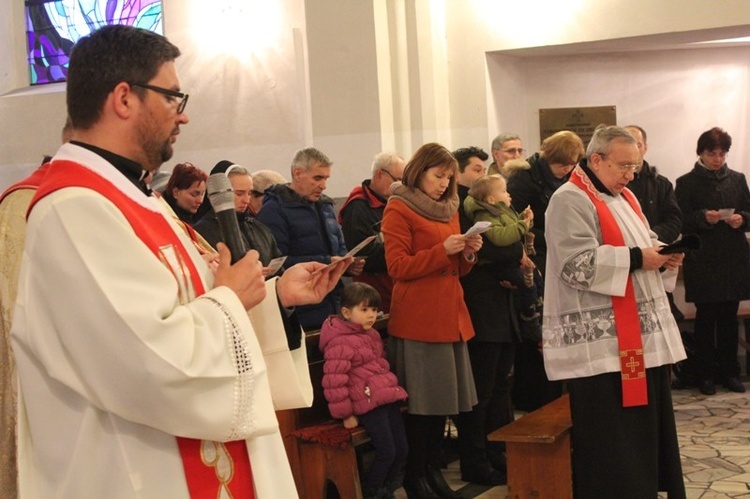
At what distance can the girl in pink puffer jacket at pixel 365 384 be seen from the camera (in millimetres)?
5152

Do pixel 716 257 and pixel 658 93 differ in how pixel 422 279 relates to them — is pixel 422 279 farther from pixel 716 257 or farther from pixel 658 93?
pixel 658 93

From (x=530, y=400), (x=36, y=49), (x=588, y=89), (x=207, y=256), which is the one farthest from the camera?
(x=36, y=49)

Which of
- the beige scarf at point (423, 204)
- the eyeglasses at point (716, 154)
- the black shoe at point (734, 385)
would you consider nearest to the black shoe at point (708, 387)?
the black shoe at point (734, 385)

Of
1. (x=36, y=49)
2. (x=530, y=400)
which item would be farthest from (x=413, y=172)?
(x=36, y=49)

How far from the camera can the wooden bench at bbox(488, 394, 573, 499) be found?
509cm

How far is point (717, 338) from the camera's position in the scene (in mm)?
8281

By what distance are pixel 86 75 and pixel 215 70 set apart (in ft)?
25.5

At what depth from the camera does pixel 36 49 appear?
460 inches

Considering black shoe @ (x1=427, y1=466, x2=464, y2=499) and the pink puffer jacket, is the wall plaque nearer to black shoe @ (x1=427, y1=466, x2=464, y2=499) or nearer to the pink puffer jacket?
black shoe @ (x1=427, y1=466, x2=464, y2=499)

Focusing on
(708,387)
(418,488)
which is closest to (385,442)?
(418,488)

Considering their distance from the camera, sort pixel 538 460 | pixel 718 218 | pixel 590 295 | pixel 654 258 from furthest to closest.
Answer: pixel 718 218
pixel 538 460
pixel 590 295
pixel 654 258

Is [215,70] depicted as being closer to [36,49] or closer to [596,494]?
[36,49]

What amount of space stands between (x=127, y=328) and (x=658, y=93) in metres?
8.56

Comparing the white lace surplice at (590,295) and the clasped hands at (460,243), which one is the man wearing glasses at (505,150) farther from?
the white lace surplice at (590,295)
